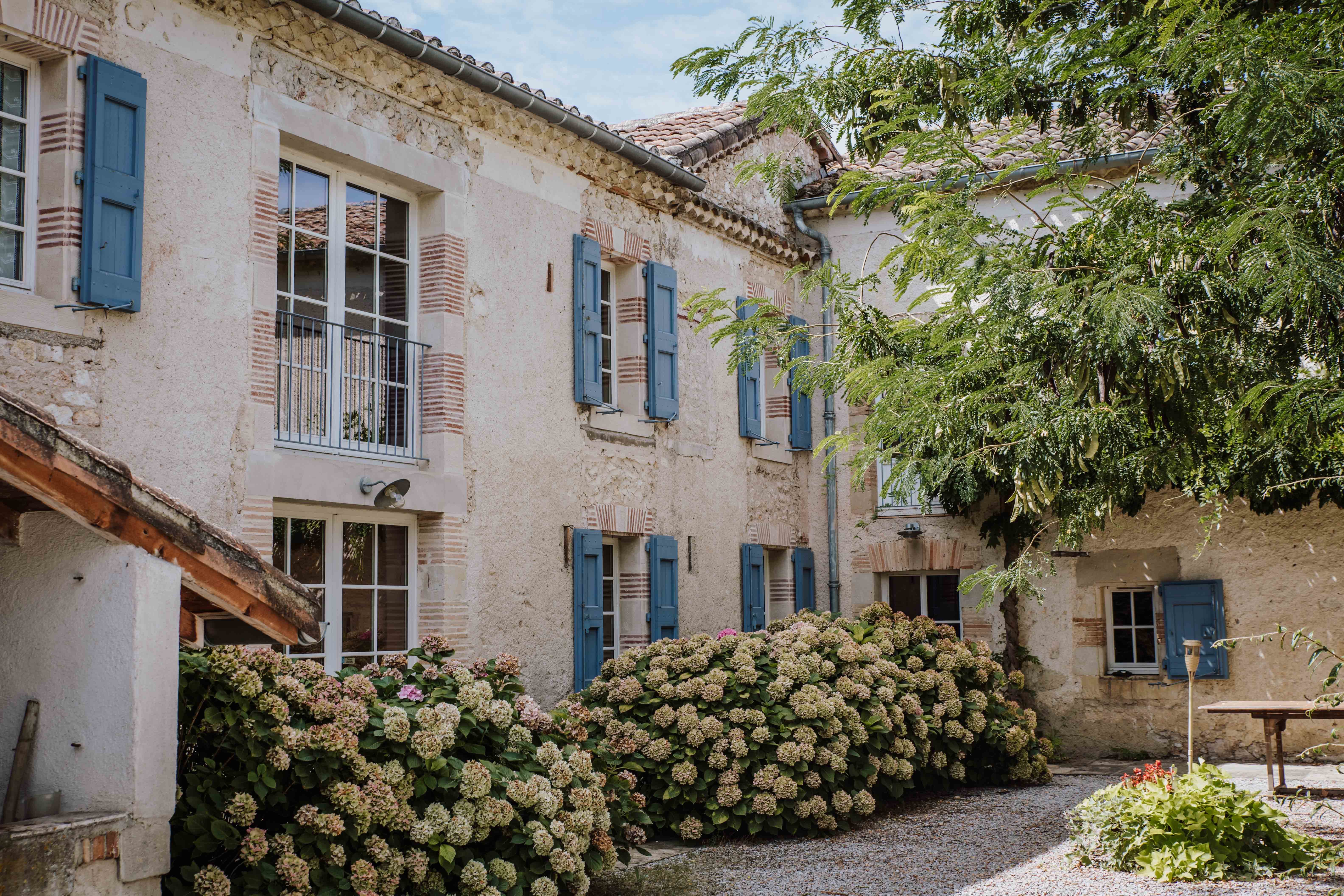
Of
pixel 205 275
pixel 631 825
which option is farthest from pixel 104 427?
pixel 631 825

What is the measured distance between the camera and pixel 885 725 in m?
7.95

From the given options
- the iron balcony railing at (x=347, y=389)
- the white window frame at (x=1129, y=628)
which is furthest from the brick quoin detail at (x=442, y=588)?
the white window frame at (x=1129, y=628)

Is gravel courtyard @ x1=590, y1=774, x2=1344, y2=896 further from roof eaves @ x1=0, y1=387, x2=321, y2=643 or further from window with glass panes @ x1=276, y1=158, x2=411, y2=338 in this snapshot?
window with glass panes @ x1=276, y1=158, x2=411, y2=338

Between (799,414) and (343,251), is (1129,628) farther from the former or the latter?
(343,251)

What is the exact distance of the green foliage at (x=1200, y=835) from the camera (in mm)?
5984

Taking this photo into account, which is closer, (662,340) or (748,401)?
(662,340)

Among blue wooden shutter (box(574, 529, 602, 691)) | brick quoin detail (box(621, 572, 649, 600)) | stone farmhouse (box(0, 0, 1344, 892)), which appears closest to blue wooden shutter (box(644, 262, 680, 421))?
stone farmhouse (box(0, 0, 1344, 892))

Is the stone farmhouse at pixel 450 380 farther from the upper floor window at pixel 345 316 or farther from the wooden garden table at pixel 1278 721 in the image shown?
the wooden garden table at pixel 1278 721

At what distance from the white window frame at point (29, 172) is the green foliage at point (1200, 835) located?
6.01 metres

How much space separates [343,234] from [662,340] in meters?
3.18

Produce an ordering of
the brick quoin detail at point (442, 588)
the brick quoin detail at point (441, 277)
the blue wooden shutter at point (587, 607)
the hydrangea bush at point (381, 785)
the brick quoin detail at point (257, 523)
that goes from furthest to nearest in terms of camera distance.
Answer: the blue wooden shutter at point (587, 607) < the brick quoin detail at point (441, 277) < the brick quoin detail at point (442, 588) < the brick quoin detail at point (257, 523) < the hydrangea bush at point (381, 785)

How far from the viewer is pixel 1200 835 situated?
6070 mm

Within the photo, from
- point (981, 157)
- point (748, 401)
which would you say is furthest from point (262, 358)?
point (981, 157)

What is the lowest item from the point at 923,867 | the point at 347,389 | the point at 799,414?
the point at 923,867
